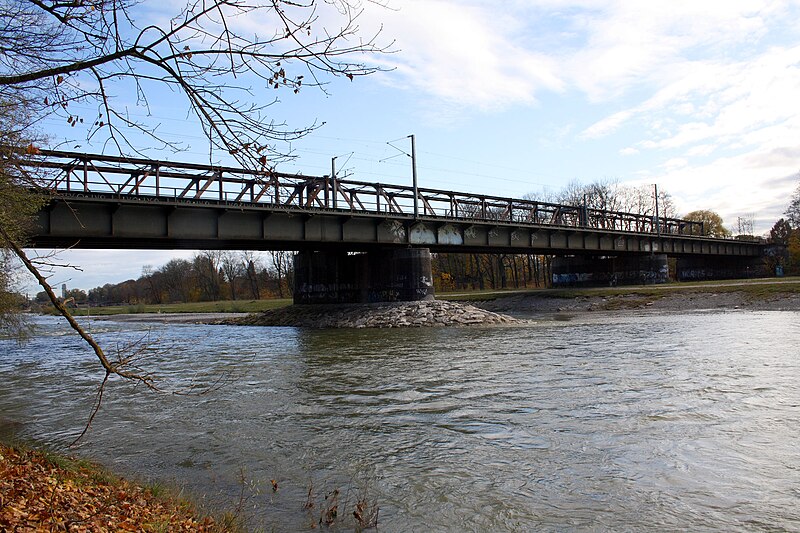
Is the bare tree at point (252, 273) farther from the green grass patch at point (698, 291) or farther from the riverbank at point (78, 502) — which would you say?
the riverbank at point (78, 502)

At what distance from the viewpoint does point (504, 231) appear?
52156mm

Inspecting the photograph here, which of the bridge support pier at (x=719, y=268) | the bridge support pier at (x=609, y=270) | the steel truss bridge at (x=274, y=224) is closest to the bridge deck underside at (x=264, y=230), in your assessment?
the steel truss bridge at (x=274, y=224)

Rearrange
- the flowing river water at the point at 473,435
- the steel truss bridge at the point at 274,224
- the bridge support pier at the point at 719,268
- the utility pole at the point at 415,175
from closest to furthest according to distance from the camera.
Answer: the flowing river water at the point at 473,435
the steel truss bridge at the point at 274,224
the utility pole at the point at 415,175
the bridge support pier at the point at 719,268

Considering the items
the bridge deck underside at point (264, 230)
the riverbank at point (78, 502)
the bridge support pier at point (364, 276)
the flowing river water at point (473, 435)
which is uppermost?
the bridge deck underside at point (264, 230)

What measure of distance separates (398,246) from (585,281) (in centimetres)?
4029

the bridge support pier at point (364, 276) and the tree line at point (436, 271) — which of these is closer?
the bridge support pier at point (364, 276)

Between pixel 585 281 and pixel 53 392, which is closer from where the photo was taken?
pixel 53 392

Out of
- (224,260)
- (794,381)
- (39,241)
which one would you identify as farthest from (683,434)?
(224,260)

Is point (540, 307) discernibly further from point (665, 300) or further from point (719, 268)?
point (719, 268)

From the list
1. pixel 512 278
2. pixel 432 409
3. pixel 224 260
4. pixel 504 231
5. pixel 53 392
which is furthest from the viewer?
pixel 224 260

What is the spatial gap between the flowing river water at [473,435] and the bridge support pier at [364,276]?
78.0 ft

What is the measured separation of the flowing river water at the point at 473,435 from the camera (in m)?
6.62

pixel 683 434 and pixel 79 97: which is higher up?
pixel 79 97

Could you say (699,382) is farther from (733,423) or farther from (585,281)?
(585,281)
